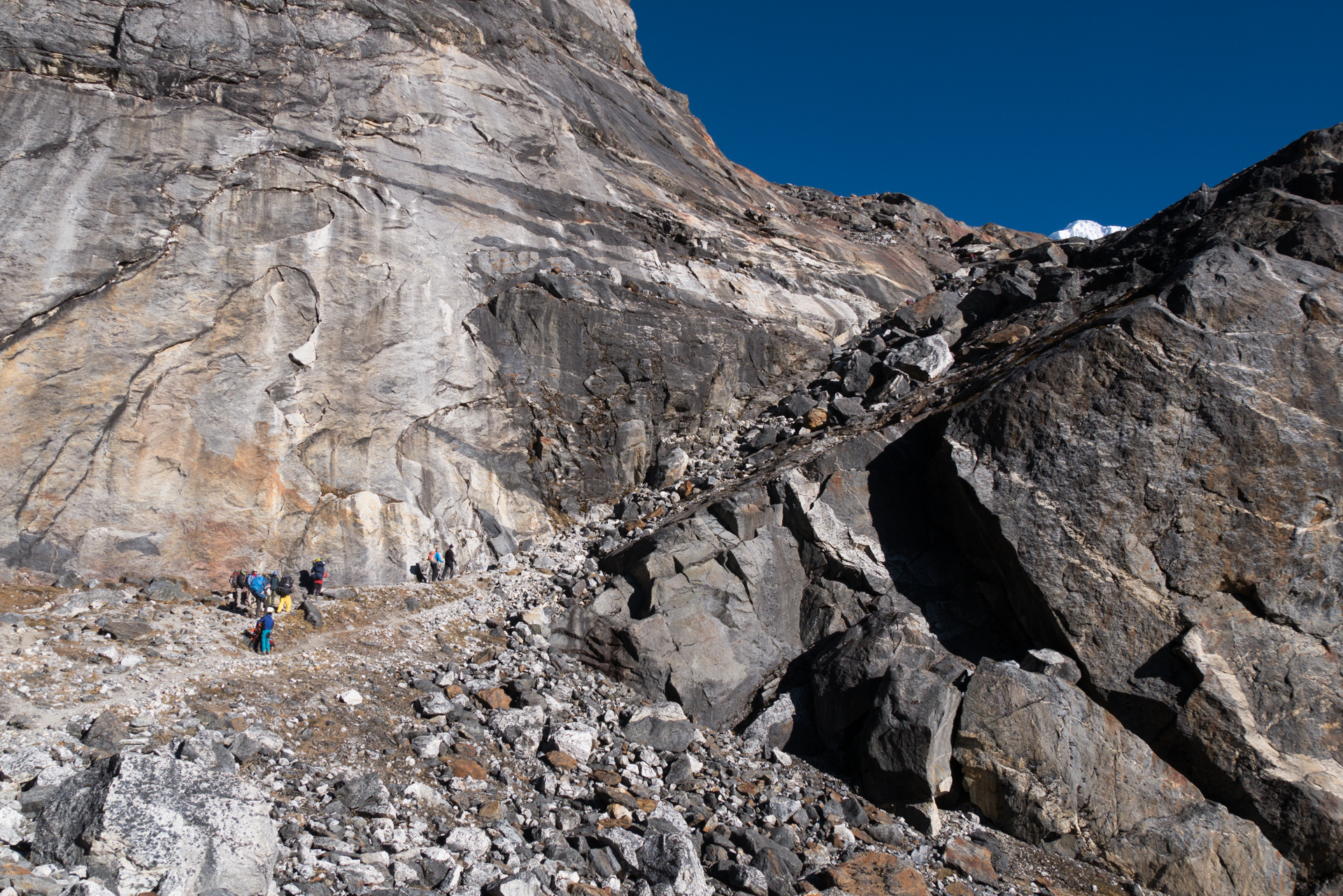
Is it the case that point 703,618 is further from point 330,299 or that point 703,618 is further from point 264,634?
point 330,299

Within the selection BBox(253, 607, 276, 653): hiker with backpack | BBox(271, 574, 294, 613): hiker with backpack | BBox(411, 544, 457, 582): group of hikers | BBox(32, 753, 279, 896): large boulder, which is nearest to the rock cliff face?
BBox(411, 544, 457, 582): group of hikers

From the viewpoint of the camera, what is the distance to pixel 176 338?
1399 centimetres

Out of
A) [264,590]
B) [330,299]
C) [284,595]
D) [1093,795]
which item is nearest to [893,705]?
[1093,795]

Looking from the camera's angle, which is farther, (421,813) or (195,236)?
(195,236)

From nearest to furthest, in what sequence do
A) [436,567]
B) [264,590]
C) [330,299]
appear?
[264,590] < [436,567] < [330,299]

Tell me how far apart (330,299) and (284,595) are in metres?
6.21

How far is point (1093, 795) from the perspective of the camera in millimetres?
10578

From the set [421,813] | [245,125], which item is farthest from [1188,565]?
[245,125]

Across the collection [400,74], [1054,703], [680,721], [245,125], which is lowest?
[680,721]

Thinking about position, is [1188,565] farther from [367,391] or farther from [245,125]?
[245,125]

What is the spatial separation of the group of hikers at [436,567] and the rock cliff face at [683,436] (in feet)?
1.35

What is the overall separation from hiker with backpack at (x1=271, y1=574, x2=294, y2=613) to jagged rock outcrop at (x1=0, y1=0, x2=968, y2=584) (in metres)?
0.85

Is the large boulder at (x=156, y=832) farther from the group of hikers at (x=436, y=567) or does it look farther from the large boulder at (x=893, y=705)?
the large boulder at (x=893, y=705)

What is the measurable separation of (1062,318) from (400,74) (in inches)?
686
